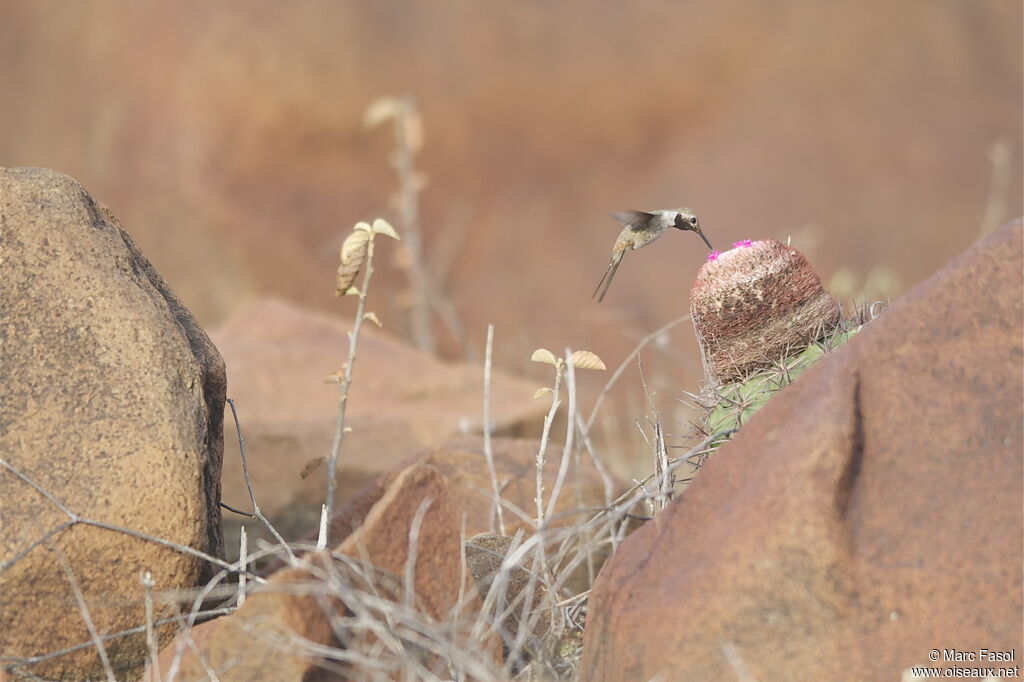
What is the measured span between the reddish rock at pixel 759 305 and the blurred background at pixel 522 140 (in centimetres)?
390

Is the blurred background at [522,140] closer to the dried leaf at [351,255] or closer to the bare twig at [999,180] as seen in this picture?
the bare twig at [999,180]

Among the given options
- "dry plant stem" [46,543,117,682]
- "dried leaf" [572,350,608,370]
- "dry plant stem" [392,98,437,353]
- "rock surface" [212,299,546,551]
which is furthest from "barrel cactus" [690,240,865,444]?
"dry plant stem" [392,98,437,353]

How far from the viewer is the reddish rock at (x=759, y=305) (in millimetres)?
2320

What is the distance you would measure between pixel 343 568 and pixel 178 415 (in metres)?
0.48

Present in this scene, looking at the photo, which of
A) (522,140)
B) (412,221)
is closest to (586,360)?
(412,221)

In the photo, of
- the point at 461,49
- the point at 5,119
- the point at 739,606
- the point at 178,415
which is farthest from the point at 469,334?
the point at 739,606

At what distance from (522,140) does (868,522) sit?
211 inches

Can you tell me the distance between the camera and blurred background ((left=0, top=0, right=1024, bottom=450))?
6.52 metres

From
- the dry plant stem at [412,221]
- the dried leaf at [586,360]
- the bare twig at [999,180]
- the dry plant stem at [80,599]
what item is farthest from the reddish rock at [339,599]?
the bare twig at [999,180]

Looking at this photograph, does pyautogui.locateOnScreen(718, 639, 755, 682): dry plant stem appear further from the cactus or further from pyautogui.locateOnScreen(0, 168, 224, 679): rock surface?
pyautogui.locateOnScreen(0, 168, 224, 679): rock surface

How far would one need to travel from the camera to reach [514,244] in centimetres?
689

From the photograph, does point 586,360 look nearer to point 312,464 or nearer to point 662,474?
point 662,474

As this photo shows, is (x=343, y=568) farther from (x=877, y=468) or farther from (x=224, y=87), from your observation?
(x=224, y=87)

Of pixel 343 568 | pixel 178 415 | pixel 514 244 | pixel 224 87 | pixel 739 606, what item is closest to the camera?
pixel 739 606
